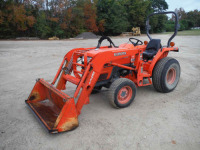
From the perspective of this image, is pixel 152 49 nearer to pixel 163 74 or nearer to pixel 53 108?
pixel 163 74

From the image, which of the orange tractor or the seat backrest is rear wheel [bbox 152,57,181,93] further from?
the seat backrest

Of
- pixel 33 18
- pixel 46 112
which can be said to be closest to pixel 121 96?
pixel 46 112

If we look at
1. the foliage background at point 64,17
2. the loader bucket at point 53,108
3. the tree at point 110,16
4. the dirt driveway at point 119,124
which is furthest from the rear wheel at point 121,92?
the tree at point 110,16

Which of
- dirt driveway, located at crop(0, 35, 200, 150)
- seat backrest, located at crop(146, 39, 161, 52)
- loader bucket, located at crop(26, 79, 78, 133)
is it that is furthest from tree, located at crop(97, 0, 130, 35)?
loader bucket, located at crop(26, 79, 78, 133)

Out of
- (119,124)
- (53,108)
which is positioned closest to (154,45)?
(119,124)

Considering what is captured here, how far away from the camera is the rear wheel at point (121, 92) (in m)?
3.47

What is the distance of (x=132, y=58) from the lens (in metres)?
4.07

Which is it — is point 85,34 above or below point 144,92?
above

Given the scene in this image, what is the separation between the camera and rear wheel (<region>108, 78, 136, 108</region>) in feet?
11.4

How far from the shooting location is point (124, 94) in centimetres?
374

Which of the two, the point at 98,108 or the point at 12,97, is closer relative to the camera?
the point at 98,108

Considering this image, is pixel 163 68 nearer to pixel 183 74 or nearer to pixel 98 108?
pixel 98 108

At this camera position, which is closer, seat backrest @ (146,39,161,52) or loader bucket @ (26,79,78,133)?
loader bucket @ (26,79,78,133)

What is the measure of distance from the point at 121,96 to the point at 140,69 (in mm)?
883
